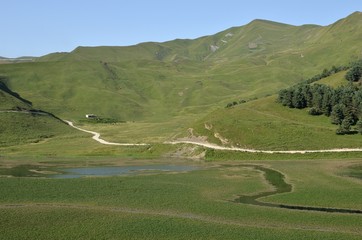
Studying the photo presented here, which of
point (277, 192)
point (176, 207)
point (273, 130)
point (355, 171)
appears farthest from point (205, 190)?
point (273, 130)

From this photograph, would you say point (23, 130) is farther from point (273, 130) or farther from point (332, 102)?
point (332, 102)

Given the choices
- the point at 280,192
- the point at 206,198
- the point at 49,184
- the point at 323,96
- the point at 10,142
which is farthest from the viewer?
the point at 10,142

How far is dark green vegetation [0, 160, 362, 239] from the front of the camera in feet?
152

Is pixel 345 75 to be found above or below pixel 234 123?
above

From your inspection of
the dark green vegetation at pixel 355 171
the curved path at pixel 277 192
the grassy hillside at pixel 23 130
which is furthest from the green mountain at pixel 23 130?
the dark green vegetation at pixel 355 171

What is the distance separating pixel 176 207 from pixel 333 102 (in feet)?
326

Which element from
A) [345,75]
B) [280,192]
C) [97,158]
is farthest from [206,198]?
→ [345,75]

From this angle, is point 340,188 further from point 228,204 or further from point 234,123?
point 234,123

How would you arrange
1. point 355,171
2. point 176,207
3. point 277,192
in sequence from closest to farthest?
point 176,207 → point 277,192 → point 355,171

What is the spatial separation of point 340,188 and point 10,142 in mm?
129739

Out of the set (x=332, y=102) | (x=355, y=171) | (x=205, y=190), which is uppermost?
(x=332, y=102)

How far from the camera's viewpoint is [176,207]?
57.3 m

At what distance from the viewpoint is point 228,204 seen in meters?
58.5

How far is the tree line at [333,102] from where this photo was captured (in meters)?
130
